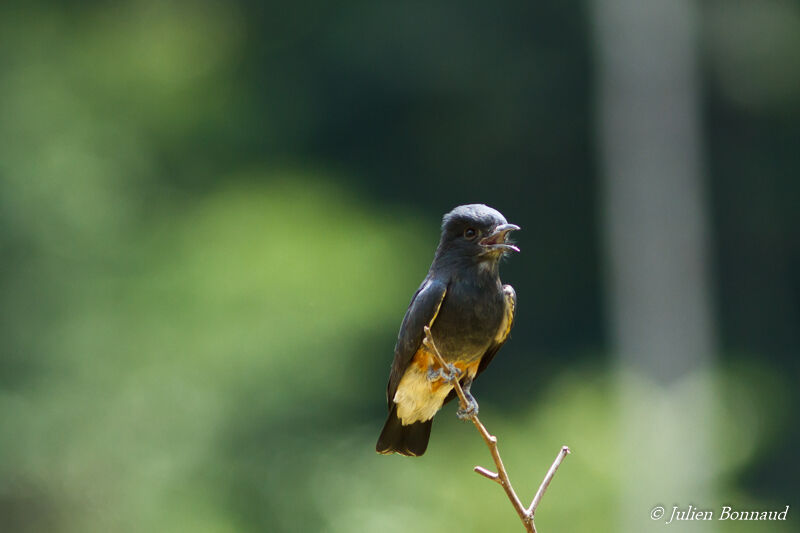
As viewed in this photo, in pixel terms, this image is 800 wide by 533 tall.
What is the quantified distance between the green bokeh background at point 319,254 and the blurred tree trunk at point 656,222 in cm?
31

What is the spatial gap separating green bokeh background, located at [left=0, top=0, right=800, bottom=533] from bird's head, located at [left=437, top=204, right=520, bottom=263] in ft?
22.7

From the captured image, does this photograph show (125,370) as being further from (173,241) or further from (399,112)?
(399,112)

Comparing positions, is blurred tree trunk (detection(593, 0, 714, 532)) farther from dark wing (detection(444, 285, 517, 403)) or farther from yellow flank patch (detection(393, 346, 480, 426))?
yellow flank patch (detection(393, 346, 480, 426))

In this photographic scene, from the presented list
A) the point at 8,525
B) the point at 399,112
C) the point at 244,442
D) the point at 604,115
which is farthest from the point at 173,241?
the point at 604,115

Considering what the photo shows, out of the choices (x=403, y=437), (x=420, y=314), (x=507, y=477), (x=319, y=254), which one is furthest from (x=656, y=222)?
(x=507, y=477)

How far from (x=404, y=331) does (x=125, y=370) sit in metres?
7.70

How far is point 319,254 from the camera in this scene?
43.3 feet

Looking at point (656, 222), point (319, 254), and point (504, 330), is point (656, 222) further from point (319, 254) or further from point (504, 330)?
point (504, 330)

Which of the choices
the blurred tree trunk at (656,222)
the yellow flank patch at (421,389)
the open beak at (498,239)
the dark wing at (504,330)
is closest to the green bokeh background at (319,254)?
the blurred tree trunk at (656,222)

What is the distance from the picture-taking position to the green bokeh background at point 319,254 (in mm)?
11930

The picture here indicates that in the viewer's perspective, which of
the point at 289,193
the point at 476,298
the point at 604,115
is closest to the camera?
the point at 476,298

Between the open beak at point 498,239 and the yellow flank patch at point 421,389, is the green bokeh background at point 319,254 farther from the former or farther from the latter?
the open beak at point 498,239

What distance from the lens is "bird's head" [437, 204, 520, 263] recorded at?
4.73m

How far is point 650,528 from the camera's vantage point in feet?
49.3
